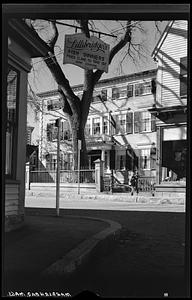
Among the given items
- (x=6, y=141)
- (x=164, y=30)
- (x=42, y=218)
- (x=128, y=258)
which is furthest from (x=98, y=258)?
(x=164, y=30)

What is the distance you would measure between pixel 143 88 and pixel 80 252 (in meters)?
1.54

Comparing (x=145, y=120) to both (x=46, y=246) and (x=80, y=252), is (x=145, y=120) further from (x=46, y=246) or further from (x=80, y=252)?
(x=46, y=246)

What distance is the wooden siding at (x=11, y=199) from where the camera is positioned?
3135mm

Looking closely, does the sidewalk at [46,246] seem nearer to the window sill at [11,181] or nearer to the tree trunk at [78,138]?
the window sill at [11,181]

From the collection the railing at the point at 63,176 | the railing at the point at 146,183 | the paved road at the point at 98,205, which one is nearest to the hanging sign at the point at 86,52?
the railing at the point at 63,176

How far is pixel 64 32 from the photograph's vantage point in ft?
11.0

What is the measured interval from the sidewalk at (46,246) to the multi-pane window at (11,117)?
53 centimetres

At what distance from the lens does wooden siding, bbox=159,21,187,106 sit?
10.3 feet

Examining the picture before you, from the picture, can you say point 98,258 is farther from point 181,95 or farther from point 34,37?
point 34,37

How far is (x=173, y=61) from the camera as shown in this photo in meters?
3.58

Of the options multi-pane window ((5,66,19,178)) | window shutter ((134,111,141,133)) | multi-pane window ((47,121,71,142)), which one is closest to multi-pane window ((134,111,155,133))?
window shutter ((134,111,141,133))

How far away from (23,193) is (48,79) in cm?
99

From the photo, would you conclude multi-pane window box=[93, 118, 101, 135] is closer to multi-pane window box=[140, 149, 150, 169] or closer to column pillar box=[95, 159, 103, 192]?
column pillar box=[95, 159, 103, 192]

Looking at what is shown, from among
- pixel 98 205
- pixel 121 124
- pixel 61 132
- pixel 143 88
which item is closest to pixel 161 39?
pixel 143 88
